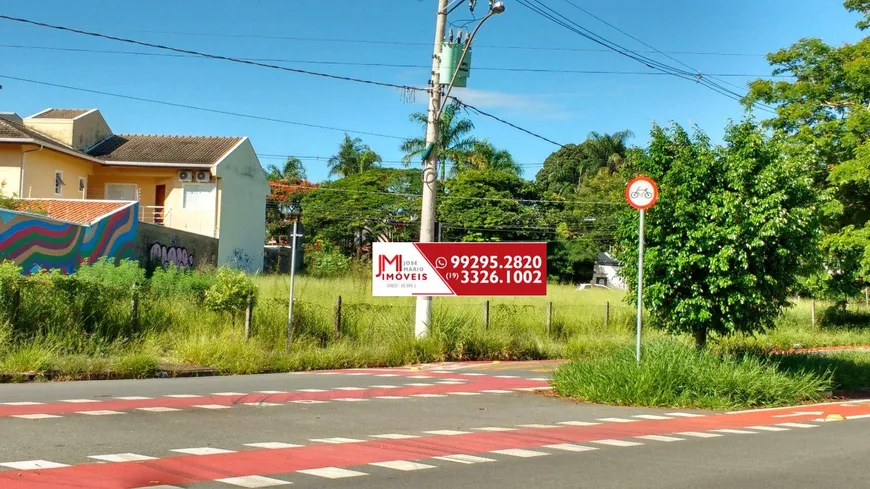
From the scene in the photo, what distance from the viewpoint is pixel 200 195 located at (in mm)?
39812

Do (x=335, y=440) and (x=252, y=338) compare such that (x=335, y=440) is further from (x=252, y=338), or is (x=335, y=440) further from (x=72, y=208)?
(x=72, y=208)

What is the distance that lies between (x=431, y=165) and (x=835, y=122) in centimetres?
1654

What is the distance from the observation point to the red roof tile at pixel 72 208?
27.7 metres

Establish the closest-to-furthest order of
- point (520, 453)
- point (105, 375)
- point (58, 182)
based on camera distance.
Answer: point (520, 453), point (105, 375), point (58, 182)

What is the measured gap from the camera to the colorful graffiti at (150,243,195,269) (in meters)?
32.0

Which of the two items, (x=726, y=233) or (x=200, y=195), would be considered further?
(x=200, y=195)

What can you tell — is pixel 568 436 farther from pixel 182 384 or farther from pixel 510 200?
pixel 510 200

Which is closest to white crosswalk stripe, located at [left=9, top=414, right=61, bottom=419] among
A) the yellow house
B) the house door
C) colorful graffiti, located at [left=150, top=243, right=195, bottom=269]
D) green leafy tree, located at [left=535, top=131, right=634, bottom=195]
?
colorful graffiti, located at [left=150, top=243, right=195, bottom=269]

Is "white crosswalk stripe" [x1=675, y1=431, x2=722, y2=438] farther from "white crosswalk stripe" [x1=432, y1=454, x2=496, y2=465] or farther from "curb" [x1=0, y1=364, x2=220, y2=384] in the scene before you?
Result: "curb" [x1=0, y1=364, x2=220, y2=384]

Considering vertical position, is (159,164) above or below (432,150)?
above

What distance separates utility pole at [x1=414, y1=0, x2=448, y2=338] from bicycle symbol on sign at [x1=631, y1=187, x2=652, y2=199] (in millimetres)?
7127

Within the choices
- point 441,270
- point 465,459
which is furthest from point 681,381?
point 441,270

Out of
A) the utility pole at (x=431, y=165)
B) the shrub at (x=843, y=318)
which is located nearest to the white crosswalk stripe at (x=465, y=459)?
the utility pole at (x=431, y=165)

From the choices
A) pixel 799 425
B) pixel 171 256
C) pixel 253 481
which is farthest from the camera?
pixel 171 256
